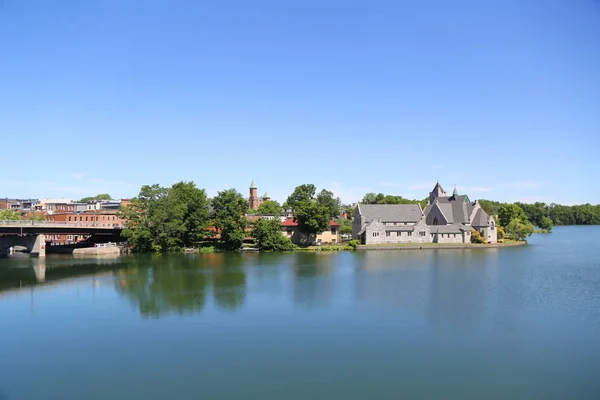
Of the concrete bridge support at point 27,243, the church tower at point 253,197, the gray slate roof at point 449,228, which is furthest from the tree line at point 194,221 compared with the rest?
the church tower at point 253,197

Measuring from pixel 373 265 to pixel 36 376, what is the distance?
1247 inches

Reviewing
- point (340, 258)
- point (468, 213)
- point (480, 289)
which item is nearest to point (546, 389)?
point (480, 289)

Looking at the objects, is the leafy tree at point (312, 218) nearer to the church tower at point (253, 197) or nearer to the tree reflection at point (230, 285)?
the tree reflection at point (230, 285)

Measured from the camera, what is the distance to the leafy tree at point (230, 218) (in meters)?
59.4

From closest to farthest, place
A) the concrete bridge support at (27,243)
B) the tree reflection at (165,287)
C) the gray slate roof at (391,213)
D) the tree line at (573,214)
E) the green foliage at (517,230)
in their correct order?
the tree reflection at (165,287) < the concrete bridge support at (27,243) < the gray slate roof at (391,213) < the green foliage at (517,230) < the tree line at (573,214)

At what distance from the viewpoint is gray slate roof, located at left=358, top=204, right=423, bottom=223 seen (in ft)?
219

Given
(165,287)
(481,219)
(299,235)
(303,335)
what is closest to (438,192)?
(481,219)

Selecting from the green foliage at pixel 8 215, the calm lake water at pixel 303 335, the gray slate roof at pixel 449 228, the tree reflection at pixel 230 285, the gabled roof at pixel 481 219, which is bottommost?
the calm lake water at pixel 303 335

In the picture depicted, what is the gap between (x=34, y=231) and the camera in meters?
55.8

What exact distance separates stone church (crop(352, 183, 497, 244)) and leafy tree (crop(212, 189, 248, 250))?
58.2 ft

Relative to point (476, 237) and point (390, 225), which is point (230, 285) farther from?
point (476, 237)

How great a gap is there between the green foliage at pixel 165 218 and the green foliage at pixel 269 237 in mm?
7439

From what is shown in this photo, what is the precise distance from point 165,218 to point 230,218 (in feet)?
27.1

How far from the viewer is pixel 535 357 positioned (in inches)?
715
